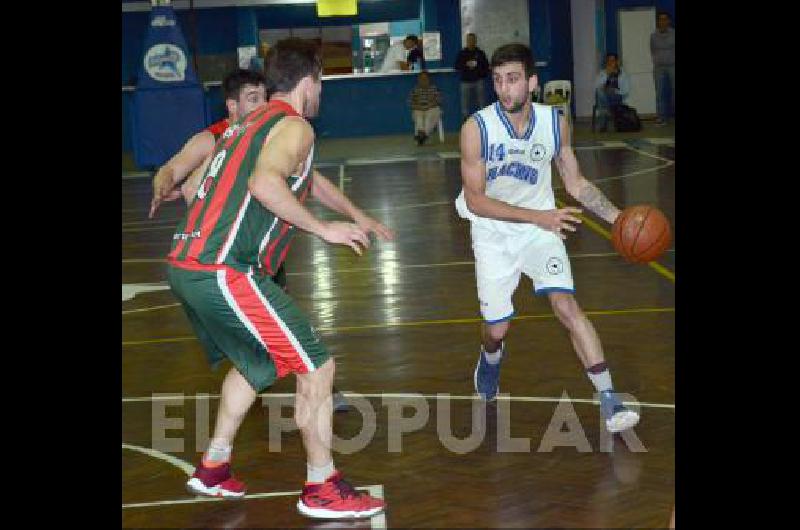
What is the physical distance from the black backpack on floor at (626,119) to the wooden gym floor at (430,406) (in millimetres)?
14626

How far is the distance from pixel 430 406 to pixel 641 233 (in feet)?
5.10

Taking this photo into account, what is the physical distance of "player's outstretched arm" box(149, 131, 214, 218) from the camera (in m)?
6.54

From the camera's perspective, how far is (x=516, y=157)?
6.94 meters

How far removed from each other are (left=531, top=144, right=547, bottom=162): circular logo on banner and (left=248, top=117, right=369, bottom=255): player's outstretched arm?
1.85 m

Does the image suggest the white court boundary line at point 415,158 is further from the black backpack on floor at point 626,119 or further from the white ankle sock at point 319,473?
the white ankle sock at point 319,473

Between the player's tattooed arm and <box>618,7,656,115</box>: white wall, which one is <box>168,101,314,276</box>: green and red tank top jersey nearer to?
the player's tattooed arm

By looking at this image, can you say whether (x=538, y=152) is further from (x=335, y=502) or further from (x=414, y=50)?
(x=414, y=50)

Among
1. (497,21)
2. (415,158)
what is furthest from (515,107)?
(497,21)

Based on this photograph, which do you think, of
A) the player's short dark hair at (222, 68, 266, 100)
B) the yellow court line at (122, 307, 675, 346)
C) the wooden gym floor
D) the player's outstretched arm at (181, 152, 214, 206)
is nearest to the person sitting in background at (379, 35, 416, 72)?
the wooden gym floor

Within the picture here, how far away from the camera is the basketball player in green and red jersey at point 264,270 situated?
18.0 ft

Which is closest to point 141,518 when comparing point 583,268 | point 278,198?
point 278,198

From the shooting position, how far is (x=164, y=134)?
77.5 ft
